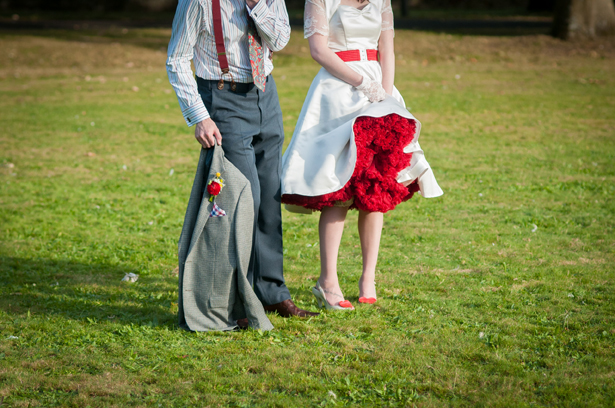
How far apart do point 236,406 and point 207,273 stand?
0.88m

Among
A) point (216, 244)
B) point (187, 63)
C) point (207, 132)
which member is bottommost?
point (216, 244)

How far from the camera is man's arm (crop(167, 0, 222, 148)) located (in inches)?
138

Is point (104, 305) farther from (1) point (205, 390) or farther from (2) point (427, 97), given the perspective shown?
(2) point (427, 97)

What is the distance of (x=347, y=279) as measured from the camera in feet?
15.8

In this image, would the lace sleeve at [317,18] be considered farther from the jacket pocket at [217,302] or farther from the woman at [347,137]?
the jacket pocket at [217,302]

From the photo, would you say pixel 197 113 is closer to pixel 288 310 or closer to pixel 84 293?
pixel 288 310

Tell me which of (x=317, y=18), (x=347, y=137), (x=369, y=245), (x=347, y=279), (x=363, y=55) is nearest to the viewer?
(x=347, y=137)

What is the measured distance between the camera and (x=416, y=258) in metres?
5.26

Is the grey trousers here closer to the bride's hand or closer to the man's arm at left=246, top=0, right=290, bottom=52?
the man's arm at left=246, top=0, right=290, bottom=52

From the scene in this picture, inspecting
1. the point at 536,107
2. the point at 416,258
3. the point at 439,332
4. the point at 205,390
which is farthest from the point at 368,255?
the point at 536,107

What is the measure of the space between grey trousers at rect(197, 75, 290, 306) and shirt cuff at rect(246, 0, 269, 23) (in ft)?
Result: 1.22

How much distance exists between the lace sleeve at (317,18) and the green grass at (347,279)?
5.89 feet

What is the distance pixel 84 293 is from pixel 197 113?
73.5 inches

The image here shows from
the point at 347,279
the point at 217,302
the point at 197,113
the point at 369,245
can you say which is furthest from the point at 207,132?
the point at 347,279
